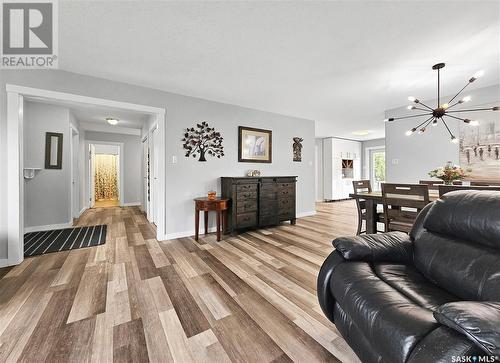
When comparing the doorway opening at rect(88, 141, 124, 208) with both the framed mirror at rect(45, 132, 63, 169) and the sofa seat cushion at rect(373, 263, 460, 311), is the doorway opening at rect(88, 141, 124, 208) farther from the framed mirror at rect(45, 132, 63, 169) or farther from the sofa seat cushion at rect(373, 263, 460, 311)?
the sofa seat cushion at rect(373, 263, 460, 311)

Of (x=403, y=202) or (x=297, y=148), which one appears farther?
(x=297, y=148)

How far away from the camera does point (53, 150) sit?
399 centimetres

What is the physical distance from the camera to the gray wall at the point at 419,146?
348 centimetres

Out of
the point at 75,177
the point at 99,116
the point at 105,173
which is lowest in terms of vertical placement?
the point at 75,177

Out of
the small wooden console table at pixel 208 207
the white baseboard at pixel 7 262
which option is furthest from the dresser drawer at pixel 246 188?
the white baseboard at pixel 7 262

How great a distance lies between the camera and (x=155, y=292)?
190 cm

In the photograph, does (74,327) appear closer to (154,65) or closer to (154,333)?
(154,333)

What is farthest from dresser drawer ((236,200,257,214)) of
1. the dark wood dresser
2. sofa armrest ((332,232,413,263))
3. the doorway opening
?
the doorway opening

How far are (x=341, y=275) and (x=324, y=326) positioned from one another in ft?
1.65

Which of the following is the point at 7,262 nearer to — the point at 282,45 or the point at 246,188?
the point at 246,188

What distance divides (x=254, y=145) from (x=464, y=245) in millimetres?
3511

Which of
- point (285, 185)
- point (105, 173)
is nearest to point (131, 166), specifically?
point (105, 173)

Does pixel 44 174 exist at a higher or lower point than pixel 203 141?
lower

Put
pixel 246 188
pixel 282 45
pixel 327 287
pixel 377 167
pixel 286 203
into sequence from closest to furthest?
pixel 327 287 < pixel 282 45 < pixel 246 188 < pixel 286 203 < pixel 377 167
